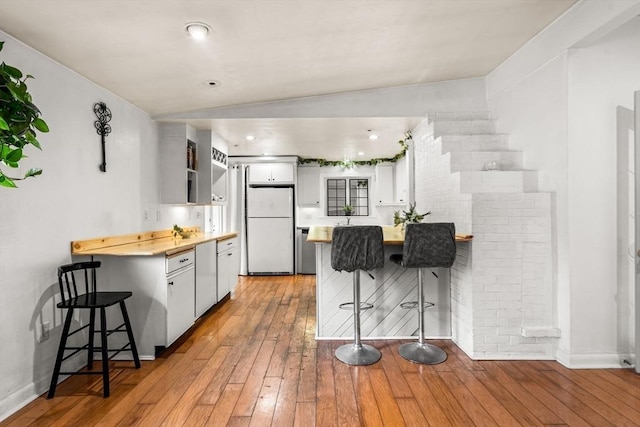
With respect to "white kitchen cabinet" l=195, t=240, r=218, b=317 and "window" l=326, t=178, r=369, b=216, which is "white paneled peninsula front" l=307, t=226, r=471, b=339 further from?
"window" l=326, t=178, r=369, b=216

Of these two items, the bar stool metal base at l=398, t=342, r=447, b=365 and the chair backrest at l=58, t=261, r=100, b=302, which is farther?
the bar stool metal base at l=398, t=342, r=447, b=365

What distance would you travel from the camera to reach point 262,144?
561cm

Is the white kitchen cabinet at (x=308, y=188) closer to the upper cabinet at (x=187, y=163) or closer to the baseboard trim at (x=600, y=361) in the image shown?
the upper cabinet at (x=187, y=163)

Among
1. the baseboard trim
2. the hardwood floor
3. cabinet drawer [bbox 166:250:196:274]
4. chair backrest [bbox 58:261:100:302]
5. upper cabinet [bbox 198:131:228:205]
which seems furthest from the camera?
upper cabinet [bbox 198:131:228:205]

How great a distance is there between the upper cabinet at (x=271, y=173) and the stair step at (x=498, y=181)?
410 centimetres

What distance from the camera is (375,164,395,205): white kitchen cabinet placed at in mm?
7086

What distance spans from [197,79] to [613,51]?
3.31m

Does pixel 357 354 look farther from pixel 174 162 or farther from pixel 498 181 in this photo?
pixel 174 162

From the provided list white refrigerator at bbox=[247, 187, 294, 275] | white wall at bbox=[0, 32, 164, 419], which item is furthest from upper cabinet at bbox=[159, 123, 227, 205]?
white refrigerator at bbox=[247, 187, 294, 275]

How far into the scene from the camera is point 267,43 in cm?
259

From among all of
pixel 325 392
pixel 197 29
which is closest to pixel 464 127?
pixel 197 29

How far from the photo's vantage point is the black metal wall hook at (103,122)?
122 inches

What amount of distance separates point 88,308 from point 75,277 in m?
0.46

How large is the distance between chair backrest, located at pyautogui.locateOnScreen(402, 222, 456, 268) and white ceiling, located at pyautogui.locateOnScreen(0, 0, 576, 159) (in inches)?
57.7
